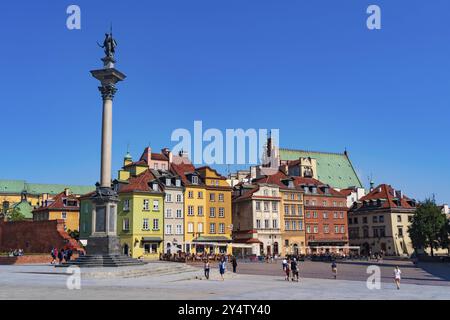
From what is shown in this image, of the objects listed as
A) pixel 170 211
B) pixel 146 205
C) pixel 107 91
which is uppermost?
pixel 107 91

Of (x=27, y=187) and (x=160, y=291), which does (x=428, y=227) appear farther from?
(x=27, y=187)

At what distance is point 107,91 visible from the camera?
37250mm

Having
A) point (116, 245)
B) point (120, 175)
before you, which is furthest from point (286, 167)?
point (116, 245)

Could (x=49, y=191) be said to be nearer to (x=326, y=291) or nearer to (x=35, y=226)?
(x=35, y=226)

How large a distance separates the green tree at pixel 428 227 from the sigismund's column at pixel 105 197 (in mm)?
50797

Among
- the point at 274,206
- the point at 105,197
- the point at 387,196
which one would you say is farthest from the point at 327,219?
the point at 105,197

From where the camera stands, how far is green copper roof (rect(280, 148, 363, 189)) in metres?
110

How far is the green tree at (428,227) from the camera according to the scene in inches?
2815

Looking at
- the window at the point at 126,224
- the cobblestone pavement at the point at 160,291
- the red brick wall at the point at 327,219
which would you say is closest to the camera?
the cobblestone pavement at the point at 160,291

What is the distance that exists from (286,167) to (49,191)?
2898 inches

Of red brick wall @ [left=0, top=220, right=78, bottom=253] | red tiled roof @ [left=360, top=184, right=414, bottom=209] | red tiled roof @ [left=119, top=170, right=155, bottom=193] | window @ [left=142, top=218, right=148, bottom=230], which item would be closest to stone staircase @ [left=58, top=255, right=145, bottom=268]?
red brick wall @ [left=0, top=220, right=78, bottom=253]

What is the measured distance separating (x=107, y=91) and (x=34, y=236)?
35817 millimetres

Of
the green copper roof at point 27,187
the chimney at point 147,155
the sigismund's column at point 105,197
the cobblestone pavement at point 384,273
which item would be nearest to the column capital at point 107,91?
the sigismund's column at point 105,197

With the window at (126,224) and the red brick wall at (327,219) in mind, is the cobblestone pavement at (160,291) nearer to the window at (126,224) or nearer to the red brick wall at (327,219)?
the window at (126,224)
